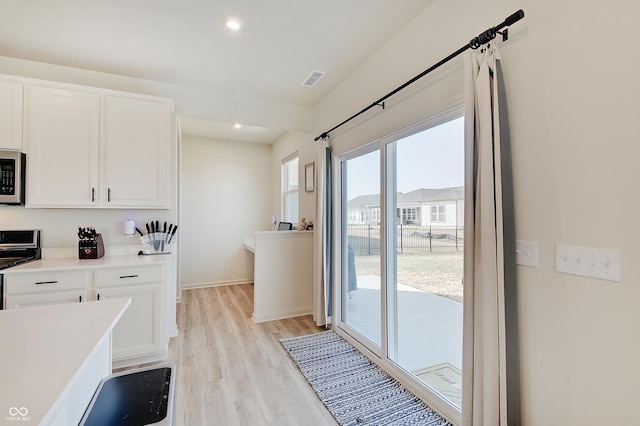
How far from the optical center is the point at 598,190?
116 cm

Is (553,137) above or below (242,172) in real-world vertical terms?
below

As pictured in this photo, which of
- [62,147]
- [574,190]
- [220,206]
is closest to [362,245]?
[574,190]

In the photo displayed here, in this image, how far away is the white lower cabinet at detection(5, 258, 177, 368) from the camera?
2.25 m

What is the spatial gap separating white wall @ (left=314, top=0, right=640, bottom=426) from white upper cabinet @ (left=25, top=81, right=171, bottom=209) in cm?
279

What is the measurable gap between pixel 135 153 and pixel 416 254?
2.68 meters

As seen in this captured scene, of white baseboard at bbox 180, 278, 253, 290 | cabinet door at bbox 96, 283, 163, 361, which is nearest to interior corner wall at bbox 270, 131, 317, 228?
white baseboard at bbox 180, 278, 253, 290

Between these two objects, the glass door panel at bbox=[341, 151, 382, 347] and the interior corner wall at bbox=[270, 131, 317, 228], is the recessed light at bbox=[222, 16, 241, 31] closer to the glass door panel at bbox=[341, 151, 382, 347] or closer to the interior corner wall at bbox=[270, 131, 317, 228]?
the glass door panel at bbox=[341, 151, 382, 347]

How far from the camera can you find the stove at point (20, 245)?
251 cm

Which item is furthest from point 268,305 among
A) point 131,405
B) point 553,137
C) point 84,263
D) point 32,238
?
point 553,137

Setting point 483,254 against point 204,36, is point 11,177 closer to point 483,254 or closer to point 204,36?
point 204,36

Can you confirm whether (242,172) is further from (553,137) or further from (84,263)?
(553,137)

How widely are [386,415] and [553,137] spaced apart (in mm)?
1869

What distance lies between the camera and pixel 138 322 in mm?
2541

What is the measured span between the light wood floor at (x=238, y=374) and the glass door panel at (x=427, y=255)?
2.68ft
